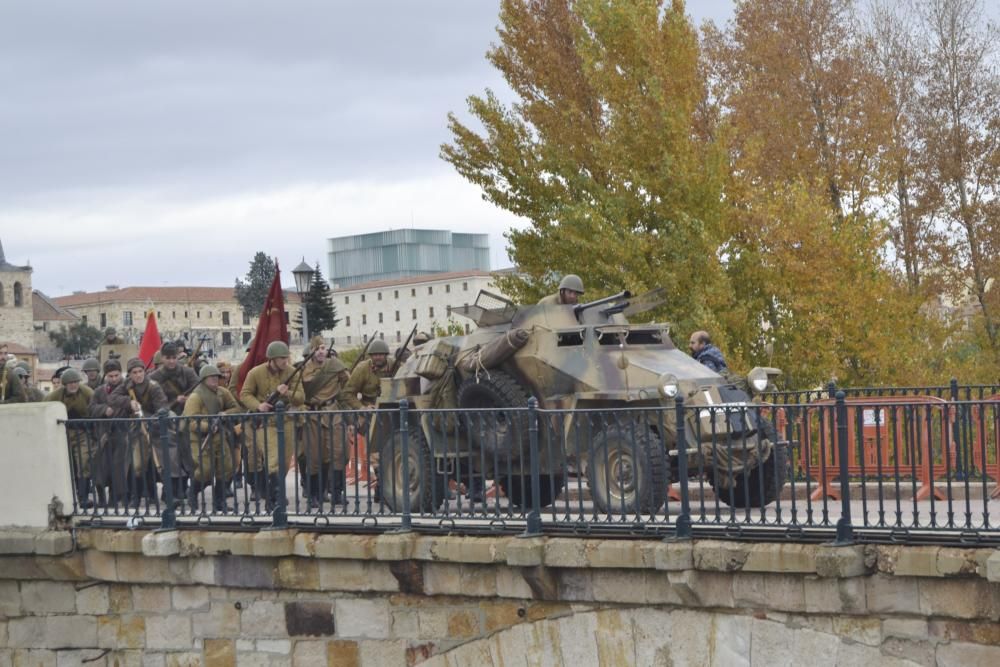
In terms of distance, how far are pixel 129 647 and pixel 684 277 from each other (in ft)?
40.8

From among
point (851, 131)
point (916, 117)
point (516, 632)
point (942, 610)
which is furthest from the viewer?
point (916, 117)

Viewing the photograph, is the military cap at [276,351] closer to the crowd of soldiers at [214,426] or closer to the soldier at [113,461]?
the crowd of soldiers at [214,426]

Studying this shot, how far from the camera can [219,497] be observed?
44.7 ft

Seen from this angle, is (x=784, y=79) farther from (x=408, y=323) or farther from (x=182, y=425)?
(x=408, y=323)

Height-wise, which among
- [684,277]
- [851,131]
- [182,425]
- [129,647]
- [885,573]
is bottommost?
[129,647]

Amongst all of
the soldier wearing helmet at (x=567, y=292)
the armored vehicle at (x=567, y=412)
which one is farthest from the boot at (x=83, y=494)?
the soldier wearing helmet at (x=567, y=292)

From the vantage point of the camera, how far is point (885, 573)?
9742 mm

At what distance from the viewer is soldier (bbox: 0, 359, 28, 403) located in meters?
17.3

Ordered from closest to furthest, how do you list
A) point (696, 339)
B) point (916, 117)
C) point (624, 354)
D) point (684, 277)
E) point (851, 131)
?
point (624, 354) < point (696, 339) < point (684, 277) < point (851, 131) < point (916, 117)

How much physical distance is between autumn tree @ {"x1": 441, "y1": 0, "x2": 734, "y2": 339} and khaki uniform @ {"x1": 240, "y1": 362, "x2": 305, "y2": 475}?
29.3 ft

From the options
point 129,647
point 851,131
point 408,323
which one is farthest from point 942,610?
point 408,323

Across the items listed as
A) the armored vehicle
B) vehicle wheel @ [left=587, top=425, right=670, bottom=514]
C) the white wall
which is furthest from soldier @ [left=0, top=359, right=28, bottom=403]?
vehicle wheel @ [left=587, top=425, right=670, bottom=514]

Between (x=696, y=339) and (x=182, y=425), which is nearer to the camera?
(x=182, y=425)

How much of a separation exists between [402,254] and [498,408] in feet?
557
